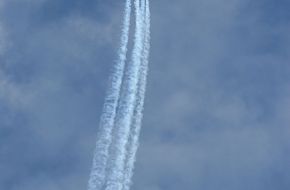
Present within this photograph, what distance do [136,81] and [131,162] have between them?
374 inches

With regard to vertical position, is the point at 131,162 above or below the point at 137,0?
below

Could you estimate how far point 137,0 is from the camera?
611 feet

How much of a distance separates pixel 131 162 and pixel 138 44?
13.8 meters

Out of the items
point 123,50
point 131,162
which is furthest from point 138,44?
point 131,162

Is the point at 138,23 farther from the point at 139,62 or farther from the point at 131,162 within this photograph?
the point at 131,162

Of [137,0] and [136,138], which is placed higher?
[137,0]

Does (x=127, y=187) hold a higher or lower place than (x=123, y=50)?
lower

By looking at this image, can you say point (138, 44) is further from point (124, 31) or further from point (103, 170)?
point (103, 170)

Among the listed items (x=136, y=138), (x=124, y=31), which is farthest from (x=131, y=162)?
(x=124, y=31)

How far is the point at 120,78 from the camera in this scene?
602ft

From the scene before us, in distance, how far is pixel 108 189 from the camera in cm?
18188

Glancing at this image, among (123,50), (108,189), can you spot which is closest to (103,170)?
(108,189)

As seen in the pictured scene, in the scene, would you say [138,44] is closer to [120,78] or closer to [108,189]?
[120,78]

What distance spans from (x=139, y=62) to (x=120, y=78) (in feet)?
9.61
